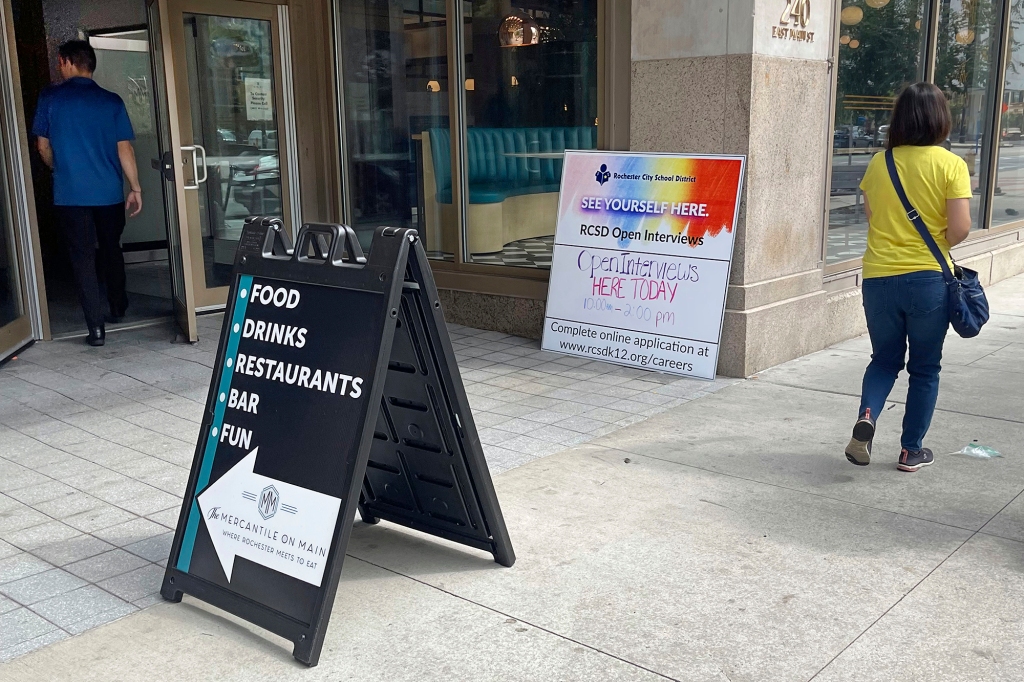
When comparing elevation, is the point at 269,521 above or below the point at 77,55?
below

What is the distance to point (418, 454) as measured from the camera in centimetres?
346

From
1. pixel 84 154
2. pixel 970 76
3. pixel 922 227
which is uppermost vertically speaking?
pixel 970 76

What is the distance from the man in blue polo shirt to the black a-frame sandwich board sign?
4.32m

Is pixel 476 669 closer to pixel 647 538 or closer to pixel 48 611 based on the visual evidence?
pixel 647 538

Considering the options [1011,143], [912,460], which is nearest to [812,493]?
[912,460]

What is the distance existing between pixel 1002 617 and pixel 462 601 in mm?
1685

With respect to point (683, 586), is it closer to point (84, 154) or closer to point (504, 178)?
point (504, 178)

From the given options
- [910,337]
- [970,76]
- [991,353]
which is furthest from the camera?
→ [970,76]

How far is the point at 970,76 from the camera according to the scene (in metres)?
9.70

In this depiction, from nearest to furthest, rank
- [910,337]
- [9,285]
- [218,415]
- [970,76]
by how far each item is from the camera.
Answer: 1. [218,415]
2. [910,337]
3. [9,285]
4. [970,76]

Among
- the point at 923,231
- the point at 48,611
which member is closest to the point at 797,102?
the point at 923,231

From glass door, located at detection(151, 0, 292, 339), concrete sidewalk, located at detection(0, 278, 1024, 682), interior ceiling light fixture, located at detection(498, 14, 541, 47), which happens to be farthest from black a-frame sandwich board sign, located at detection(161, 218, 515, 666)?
glass door, located at detection(151, 0, 292, 339)

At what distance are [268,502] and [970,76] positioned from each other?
29.3ft

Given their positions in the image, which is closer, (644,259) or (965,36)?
(644,259)
